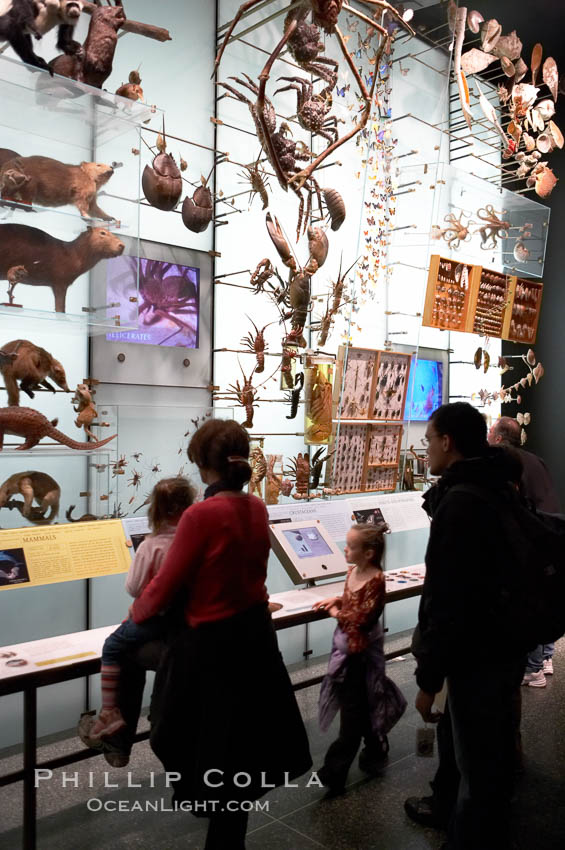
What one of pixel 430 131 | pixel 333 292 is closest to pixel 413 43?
pixel 430 131

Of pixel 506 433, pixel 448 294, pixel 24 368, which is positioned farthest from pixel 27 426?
pixel 448 294

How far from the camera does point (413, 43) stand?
658 centimetres

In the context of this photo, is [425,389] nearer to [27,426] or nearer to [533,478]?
[533,478]

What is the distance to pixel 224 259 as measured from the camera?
5.09m

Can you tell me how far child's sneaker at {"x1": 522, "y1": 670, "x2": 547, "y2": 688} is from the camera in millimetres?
4949

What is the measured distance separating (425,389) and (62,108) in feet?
13.3

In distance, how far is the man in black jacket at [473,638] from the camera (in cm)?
229

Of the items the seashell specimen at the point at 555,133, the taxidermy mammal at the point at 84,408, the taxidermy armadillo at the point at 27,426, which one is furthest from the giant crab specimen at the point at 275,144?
the seashell specimen at the point at 555,133

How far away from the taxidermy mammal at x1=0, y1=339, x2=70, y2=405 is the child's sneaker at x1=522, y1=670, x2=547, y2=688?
371cm

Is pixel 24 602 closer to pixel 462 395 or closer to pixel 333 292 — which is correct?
pixel 333 292

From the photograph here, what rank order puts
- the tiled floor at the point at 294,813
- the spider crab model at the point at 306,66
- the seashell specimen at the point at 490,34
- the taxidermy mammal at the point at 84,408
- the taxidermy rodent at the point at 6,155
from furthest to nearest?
the seashell specimen at the point at 490,34, the taxidermy mammal at the point at 84,408, the spider crab model at the point at 306,66, the taxidermy rodent at the point at 6,155, the tiled floor at the point at 294,813

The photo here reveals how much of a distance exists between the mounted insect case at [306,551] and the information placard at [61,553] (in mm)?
846

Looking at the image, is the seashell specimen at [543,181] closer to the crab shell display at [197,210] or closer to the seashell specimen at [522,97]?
the seashell specimen at [522,97]

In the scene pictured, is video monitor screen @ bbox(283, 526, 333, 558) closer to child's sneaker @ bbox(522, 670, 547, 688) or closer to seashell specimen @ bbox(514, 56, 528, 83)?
child's sneaker @ bbox(522, 670, 547, 688)
